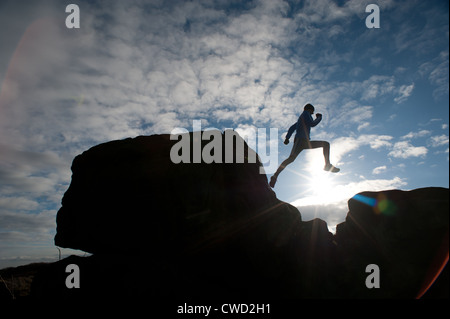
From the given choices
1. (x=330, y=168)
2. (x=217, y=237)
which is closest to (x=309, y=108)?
(x=330, y=168)

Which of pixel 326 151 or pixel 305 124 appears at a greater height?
pixel 305 124

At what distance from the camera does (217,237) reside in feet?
31.5

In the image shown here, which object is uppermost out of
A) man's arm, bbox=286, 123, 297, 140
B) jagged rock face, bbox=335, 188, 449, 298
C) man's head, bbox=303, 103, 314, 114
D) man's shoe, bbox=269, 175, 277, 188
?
man's head, bbox=303, 103, 314, 114

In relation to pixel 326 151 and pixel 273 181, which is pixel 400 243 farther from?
pixel 273 181

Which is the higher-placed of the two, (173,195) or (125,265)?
(173,195)

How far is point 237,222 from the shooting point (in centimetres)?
980

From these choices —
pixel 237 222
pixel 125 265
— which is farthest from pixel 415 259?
pixel 125 265

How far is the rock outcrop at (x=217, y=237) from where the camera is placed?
865 cm

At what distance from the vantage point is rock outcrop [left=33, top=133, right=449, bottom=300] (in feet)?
28.4

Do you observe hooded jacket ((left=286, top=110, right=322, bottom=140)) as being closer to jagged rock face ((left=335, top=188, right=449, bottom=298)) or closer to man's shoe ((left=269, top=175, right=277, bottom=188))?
man's shoe ((left=269, top=175, right=277, bottom=188))

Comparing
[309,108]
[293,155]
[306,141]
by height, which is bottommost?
[293,155]

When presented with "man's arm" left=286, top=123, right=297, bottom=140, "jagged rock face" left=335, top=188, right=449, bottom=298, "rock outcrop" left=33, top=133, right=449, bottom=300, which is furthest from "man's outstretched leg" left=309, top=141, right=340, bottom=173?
"jagged rock face" left=335, top=188, right=449, bottom=298
